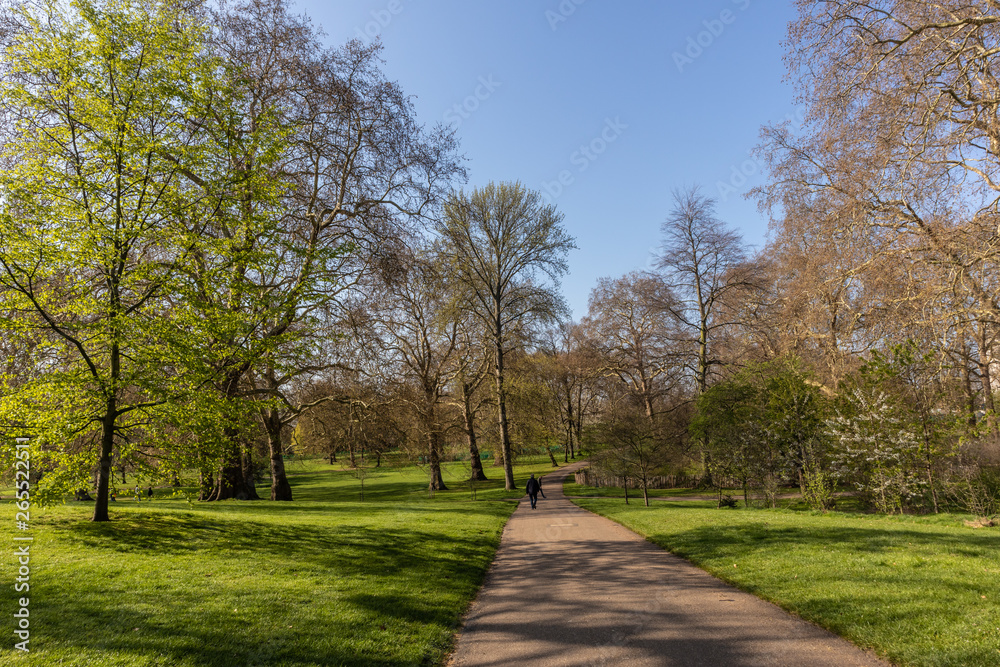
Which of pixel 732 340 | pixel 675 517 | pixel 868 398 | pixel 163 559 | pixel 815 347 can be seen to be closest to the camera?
pixel 163 559

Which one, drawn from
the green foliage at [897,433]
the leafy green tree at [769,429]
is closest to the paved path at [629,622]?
the green foliage at [897,433]

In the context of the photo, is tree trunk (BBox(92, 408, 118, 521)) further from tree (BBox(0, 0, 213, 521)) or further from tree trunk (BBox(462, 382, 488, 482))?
tree trunk (BBox(462, 382, 488, 482))

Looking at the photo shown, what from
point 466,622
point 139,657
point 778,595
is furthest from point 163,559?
point 778,595

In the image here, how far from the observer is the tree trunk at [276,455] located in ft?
60.4

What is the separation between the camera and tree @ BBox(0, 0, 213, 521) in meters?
8.09

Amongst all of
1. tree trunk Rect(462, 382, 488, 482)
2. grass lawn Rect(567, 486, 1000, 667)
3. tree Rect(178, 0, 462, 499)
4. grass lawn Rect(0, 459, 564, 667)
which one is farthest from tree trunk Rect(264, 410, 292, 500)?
grass lawn Rect(567, 486, 1000, 667)

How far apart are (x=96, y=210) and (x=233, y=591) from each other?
24.3ft

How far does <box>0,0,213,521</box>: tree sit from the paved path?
723cm

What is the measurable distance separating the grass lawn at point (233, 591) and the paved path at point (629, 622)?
1.89 feet

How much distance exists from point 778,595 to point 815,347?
54.7 feet

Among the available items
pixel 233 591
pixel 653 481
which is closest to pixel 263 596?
pixel 233 591

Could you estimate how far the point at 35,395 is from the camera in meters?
7.99

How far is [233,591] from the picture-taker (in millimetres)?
6207

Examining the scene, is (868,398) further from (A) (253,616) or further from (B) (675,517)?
(A) (253,616)
